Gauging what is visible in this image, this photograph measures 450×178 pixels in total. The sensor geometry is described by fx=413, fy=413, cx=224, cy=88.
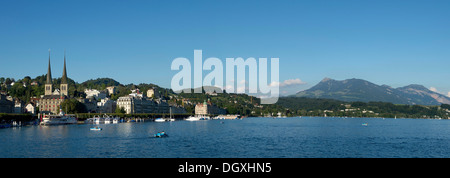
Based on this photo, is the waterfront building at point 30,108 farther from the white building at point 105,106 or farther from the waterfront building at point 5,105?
the white building at point 105,106

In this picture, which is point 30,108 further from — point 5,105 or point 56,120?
point 56,120

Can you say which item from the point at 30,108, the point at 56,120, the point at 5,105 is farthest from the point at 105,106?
the point at 56,120

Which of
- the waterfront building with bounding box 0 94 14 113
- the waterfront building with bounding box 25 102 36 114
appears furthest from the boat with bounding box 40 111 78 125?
the waterfront building with bounding box 25 102 36 114

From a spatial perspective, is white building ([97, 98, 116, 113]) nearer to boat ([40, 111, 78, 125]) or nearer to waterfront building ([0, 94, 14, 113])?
waterfront building ([0, 94, 14, 113])

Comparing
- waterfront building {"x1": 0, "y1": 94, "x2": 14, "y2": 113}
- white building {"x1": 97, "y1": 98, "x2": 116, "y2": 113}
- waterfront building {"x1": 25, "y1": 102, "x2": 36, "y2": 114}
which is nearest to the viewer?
waterfront building {"x1": 0, "y1": 94, "x2": 14, "y2": 113}

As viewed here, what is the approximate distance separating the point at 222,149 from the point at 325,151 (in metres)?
12.2

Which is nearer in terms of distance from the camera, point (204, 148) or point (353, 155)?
point (353, 155)

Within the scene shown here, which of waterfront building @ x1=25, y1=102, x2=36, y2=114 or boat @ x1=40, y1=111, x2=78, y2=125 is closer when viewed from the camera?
boat @ x1=40, y1=111, x2=78, y2=125

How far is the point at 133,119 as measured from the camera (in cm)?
16712

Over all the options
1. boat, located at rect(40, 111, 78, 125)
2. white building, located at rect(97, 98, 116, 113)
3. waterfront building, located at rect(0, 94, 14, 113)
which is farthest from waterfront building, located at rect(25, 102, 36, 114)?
boat, located at rect(40, 111, 78, 125)

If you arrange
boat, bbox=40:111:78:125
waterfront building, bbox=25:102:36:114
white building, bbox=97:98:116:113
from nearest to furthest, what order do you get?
boat, bbox=40:111:78:125 → waterfront building, bbox=25:102:36:114 → white building, bbox=97:98:116:113

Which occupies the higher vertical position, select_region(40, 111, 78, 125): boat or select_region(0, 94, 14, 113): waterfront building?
select_region(0, 94, 14, 113): waterfront building

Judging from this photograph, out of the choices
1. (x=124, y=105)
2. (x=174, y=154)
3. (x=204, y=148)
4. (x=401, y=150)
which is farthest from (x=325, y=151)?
Result: (x=124, y=105)
